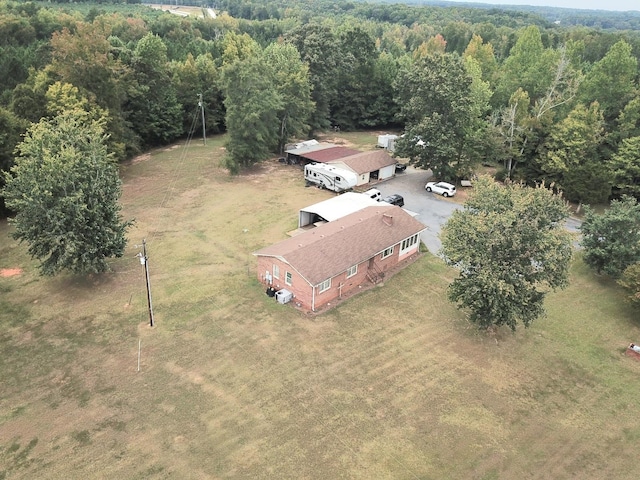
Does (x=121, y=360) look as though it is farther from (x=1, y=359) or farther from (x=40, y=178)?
(x=40, y=178)

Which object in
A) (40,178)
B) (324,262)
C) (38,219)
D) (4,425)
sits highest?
(40,178)

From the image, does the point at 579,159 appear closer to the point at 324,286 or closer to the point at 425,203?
the point at 425,203

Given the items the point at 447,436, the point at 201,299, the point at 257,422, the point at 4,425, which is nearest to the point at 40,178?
the point at 201,299

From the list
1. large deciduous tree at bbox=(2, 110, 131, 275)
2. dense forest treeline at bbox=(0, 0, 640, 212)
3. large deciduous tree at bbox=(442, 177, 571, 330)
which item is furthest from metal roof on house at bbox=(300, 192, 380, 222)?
large deciduous tree at bbox=(2, 110, 131, 275)

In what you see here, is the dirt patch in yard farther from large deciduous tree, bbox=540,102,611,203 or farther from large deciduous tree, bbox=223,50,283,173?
large deciduous tree, bbox=540,102,611,203

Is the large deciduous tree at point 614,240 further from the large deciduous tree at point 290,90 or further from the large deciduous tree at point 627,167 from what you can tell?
the large deciduous tree at point 290,90

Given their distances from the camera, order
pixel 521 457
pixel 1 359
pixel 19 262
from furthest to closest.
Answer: pixel 19 262 < pixel 1 359 < pixel 521 457

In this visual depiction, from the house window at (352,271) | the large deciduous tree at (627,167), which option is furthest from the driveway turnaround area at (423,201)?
the large deciduous tree at (627,167)

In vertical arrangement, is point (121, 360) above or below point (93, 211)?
below

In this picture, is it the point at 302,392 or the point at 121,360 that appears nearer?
the point at 302,392
